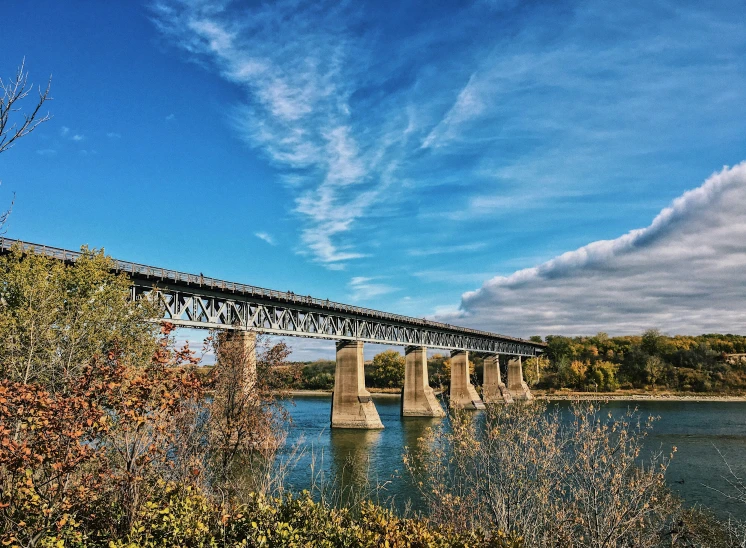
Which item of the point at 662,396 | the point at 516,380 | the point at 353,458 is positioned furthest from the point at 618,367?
the point at 353,458

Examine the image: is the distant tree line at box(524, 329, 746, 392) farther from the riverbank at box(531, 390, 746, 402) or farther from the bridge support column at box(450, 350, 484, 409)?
the bridge support column at box(450, 350, 484, 409)

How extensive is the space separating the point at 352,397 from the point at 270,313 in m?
14.7

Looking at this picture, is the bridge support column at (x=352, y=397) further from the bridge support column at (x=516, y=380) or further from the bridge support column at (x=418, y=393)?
the bridge support column at (x=516, y=380)

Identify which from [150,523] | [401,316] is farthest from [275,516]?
[401,316]

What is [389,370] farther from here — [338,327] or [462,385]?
[338,327]

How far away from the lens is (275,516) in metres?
9.72

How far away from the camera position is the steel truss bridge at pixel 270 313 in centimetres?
4378

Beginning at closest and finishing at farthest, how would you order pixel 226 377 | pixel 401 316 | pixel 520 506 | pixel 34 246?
pixel 520 506 → pixel 226 377 → pixel 34 246 → pixel 401 316

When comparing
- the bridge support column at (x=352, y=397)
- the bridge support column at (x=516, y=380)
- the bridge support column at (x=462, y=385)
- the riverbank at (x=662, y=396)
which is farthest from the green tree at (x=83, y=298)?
the riverbank at (x=662, y=396)

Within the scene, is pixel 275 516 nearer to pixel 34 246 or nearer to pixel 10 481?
pixel 10 481

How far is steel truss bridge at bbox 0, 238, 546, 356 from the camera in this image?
4378 cm

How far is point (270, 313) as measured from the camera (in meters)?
58.7

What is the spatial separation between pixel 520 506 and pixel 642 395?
127498mm

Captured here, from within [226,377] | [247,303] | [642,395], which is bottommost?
[642,395]
